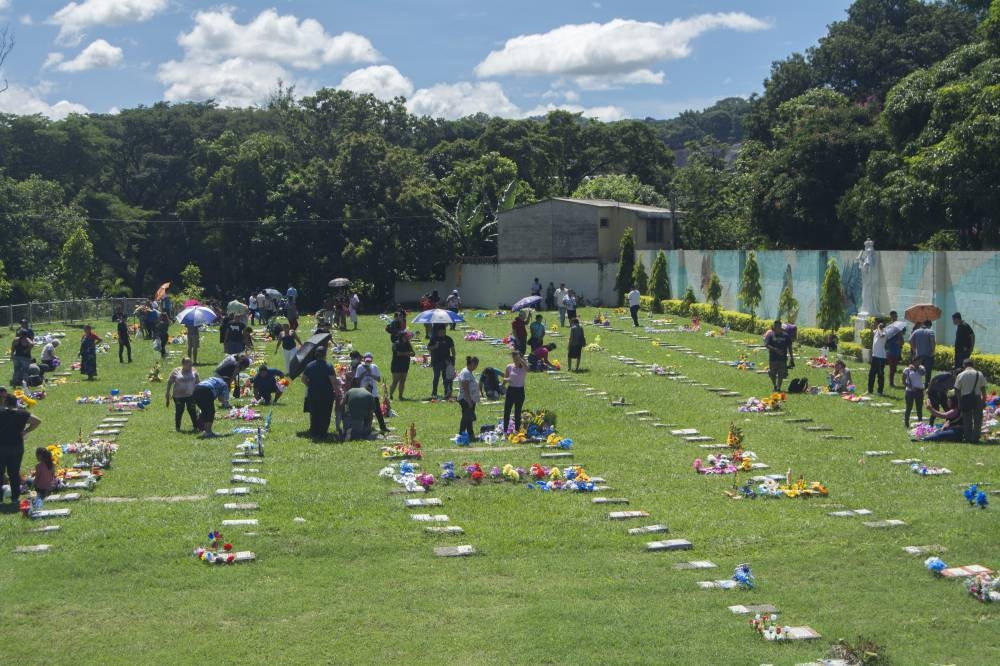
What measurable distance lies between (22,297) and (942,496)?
2046 inches

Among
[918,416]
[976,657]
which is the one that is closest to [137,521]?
[976,657]

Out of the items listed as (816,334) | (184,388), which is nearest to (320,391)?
(184,388)

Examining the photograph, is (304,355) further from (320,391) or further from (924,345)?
(924,345)

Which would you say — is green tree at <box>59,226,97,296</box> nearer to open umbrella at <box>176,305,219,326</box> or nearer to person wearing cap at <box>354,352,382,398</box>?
open umbrella at <box>176,305,219,326</box>

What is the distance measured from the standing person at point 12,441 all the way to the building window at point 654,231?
1904 inches

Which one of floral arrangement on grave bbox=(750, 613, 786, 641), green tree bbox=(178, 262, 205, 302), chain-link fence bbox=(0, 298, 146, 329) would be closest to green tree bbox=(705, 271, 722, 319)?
chain-link fence bbox=(0, 298, 146, 329)

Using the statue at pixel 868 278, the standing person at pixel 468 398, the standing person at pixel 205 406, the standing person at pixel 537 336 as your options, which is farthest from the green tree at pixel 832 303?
the standing person at pixel 205 406

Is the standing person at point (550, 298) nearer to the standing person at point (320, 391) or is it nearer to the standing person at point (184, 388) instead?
the standing person at point (184, 388)

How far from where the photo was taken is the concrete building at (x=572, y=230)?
59.2m

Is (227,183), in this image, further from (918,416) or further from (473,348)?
(918,416)

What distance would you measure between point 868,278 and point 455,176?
38.3m

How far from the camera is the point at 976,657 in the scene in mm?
9578

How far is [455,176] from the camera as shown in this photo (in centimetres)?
6744

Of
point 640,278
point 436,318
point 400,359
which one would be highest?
point 640,278
